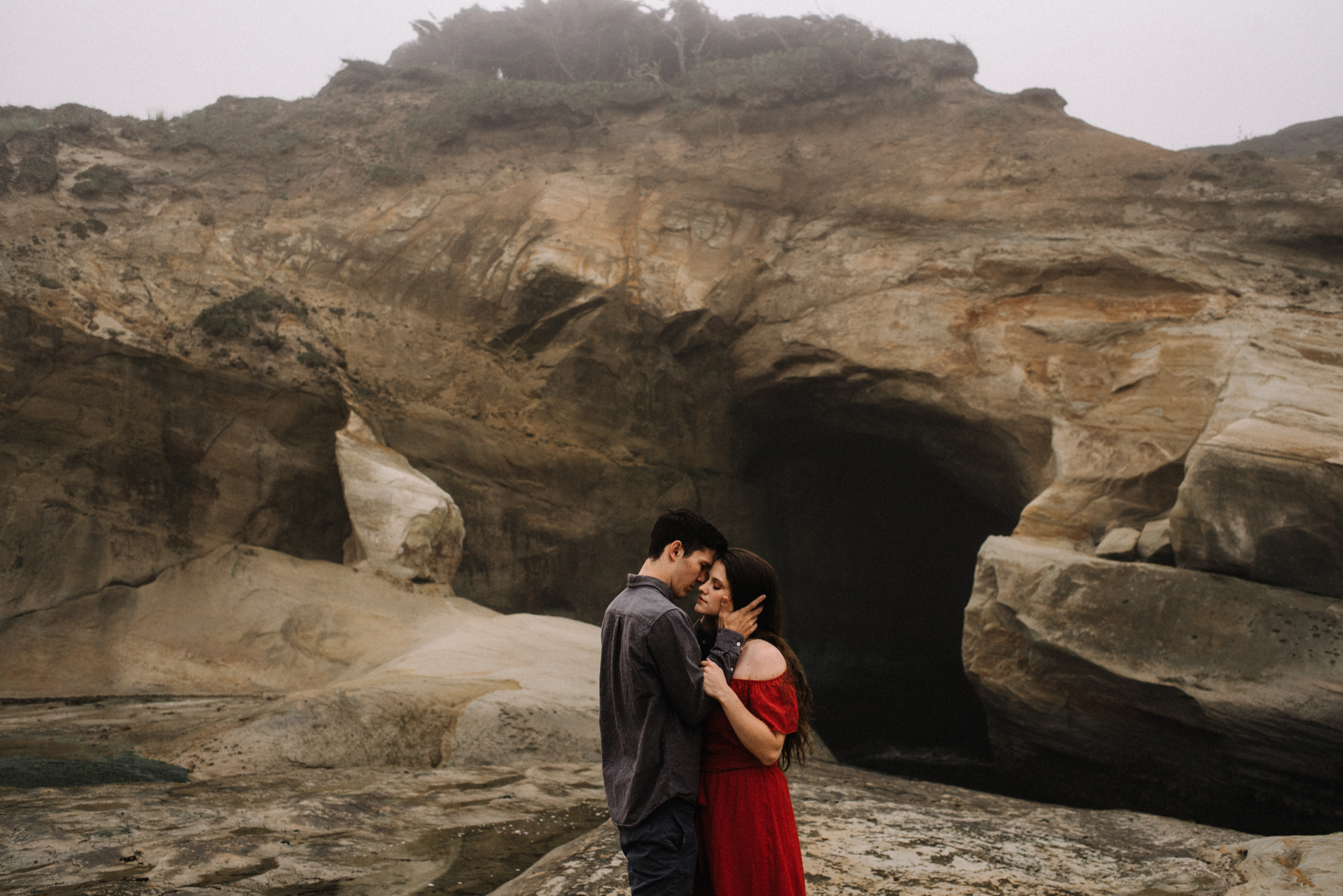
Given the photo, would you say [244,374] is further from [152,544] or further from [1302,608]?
[1302,608]

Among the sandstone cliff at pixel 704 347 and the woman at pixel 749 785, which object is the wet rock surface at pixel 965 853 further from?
the sandstone cliff at pixel 704 347

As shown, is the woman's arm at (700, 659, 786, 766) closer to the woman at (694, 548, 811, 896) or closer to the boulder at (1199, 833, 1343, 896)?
the woman at (694, 548, 811, 896)

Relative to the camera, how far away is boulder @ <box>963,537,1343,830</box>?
6.03m

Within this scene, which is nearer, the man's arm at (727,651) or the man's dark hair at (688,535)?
the man's arm at (727,651)

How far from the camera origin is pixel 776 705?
2158 millimetres

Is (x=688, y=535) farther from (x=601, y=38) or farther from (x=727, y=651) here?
(x=601, y=38)

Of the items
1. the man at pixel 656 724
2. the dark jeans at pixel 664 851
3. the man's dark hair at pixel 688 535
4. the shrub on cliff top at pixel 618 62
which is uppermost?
the shrub on cliff top at pixel 618 62

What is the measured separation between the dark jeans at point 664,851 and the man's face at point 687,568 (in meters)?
0.55

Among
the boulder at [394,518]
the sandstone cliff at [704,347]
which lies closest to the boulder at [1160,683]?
the sandstone cliff at [704,347]

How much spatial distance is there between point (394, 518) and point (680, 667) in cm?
827

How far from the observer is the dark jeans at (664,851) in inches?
80.9

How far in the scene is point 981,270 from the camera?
10.5m

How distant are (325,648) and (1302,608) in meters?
8.22

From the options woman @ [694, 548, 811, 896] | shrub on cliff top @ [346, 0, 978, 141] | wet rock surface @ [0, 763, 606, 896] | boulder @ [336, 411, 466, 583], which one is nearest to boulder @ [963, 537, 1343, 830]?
wet rock surface @ [0, 763, 606, 896]
